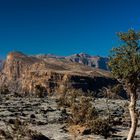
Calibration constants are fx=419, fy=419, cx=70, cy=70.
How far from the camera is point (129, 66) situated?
33.7 meters

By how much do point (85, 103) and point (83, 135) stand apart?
359 inches

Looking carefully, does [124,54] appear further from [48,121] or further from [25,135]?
[48,121]

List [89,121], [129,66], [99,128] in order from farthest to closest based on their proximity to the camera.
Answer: [89,121], [99,128], [129,66]

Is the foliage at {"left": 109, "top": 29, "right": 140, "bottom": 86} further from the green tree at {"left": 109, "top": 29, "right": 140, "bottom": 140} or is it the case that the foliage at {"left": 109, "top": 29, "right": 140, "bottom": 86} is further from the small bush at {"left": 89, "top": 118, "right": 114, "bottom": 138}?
the small bush at {"left": 89, "top": 118, "right": 114, "bottom": 138}

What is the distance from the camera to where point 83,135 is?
4056 cm

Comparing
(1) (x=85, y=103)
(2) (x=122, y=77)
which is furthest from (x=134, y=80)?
(1) (x=85, y=103)

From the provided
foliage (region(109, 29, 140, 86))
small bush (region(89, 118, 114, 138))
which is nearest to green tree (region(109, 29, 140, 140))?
foliage (region(109, 29, 140, 86))

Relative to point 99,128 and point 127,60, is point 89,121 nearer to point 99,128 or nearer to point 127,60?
point 99,128

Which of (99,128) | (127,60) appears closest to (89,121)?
(99,128)

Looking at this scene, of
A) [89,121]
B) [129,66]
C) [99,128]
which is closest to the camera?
[129,66]

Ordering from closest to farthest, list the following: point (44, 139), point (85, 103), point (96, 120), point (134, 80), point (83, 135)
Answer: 1. point (134, 80)
2. point (44, 139)
3. point (83, 135)
4. point (96, 120)
5. point (85, 103)

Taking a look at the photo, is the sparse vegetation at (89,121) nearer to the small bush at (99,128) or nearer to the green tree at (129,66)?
the small bush at (99,128)

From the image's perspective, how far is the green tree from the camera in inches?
1325

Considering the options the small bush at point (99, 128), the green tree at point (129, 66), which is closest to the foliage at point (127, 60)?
the green tree at point (129, 66)
